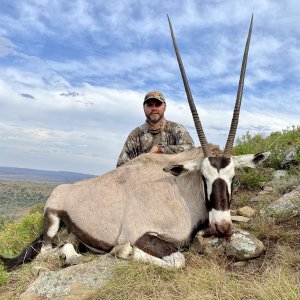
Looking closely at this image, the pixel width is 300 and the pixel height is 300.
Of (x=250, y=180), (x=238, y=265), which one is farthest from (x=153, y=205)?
(x=250, y=180)

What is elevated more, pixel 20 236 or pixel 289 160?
pixel 289 160

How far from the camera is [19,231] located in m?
7.81

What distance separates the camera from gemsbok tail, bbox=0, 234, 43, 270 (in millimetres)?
5820

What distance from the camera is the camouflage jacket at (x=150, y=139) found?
7.65 meters

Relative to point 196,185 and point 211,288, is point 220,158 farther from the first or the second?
point 211,288

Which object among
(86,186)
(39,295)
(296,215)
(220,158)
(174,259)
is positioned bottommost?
(39,295)

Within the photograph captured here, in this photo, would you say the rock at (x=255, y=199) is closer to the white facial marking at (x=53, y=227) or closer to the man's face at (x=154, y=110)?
the man's face at (x=154, y=110)

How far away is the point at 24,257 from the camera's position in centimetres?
592

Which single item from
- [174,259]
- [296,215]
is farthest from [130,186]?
[296,215]

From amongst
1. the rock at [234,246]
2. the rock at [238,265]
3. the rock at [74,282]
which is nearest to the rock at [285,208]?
the rock at [234,246]

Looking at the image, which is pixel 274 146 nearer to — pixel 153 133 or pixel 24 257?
pixel 153 133

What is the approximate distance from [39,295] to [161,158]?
247 centimetres

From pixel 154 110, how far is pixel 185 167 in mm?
2796

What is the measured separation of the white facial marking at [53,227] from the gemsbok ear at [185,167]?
6.50 feet
